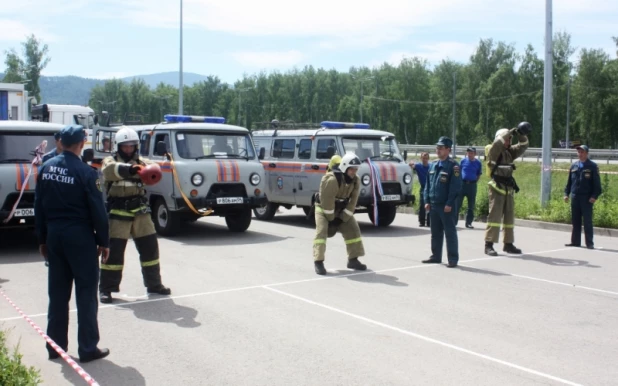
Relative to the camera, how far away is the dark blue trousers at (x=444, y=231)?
1070 cm

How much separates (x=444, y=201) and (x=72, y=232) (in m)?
6.51

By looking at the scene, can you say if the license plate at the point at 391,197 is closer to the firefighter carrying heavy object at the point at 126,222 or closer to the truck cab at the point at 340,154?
the truck cab at the point at 340,154

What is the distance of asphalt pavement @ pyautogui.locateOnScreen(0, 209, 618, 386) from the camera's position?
5.77 metres

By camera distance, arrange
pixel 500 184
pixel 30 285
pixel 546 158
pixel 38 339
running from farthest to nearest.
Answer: pixel 546 158 → pixel 500 184 → pixel 30 285 → pixel 38 339

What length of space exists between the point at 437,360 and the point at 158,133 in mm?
9866

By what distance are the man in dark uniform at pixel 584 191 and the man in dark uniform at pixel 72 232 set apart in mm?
9767

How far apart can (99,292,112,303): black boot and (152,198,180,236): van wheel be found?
5493 mm

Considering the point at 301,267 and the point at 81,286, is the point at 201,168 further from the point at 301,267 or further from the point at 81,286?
the point at 81,286

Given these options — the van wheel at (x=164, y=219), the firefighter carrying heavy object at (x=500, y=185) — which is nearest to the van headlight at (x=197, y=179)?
the van wheel at (x=164, y=219)

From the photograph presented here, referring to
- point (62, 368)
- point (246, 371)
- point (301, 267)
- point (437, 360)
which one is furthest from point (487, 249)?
point (62, 368)

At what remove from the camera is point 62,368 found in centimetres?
591

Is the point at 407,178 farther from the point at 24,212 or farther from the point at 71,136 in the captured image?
the point at 71,136

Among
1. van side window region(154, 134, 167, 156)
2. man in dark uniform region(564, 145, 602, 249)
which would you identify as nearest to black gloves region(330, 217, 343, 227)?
van side window region(154, 134, 167, 156)

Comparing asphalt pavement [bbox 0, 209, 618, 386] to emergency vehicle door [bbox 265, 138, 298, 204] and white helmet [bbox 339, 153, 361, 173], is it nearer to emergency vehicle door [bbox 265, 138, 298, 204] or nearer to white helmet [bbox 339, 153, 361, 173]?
white helmet [bbox 339, 153, 361, 173]
